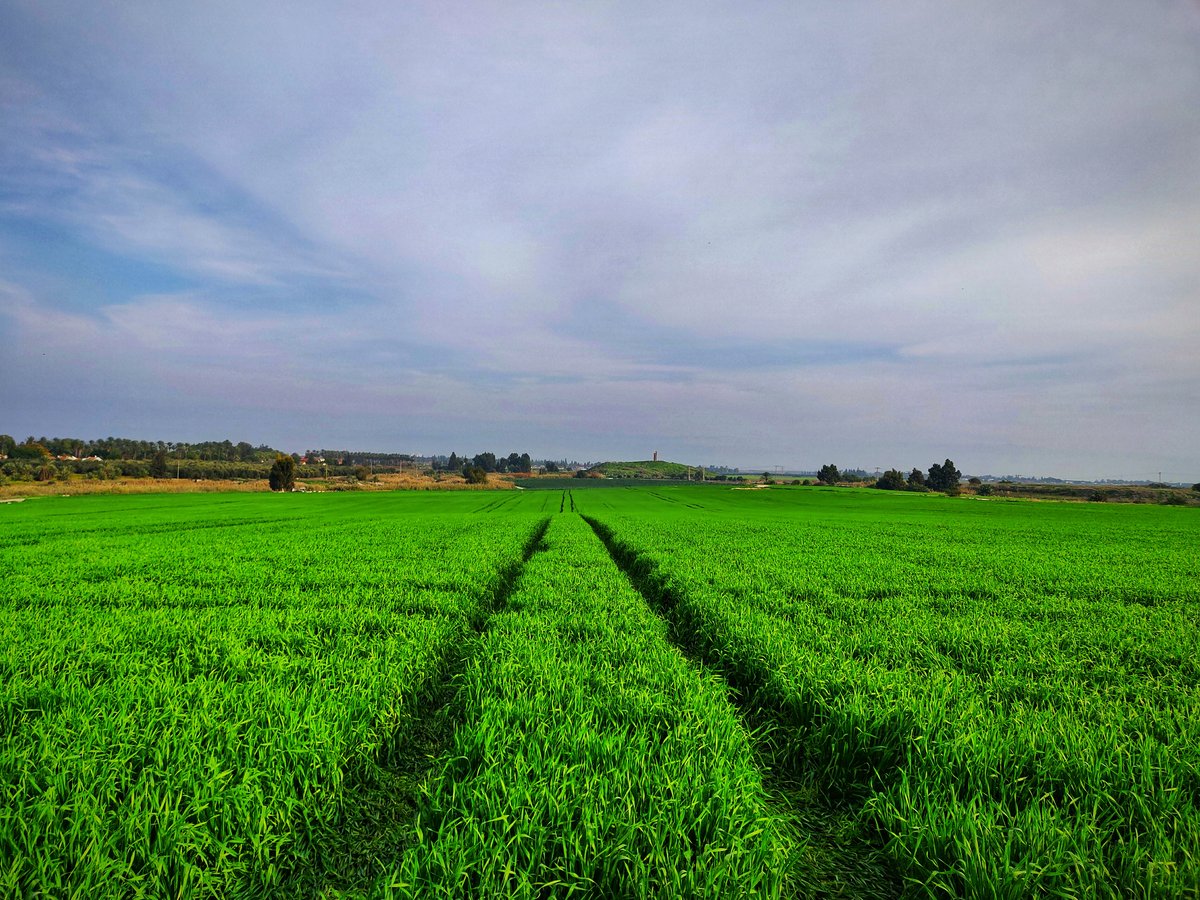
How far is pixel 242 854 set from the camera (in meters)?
3.14

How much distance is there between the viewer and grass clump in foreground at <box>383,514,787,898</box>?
9.27 ft

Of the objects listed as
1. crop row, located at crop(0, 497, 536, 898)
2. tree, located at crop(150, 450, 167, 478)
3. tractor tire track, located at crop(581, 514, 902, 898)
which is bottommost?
tree, located at crop(150, 450, 167, 478)

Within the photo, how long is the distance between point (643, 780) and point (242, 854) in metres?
2.71

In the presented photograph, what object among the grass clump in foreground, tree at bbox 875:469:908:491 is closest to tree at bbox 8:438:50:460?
the grass clump in foreground

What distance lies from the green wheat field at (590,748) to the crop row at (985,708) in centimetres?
3

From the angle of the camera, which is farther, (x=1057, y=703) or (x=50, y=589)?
(x=50, y=589)

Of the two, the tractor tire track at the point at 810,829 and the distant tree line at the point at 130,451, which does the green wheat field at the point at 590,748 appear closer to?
the tractor tire track at the point at 810,829

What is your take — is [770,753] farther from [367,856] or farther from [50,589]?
[50,589]

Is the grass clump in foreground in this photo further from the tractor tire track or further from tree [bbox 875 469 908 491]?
tree [bbox 875 469 908 491]

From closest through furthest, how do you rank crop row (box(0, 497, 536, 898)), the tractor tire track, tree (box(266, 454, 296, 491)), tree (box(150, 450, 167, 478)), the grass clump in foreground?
the grass clump in foreground < crop row (box(0, 497, 536, 898)) < the tractor tire track < tree (box(266, 454, 296, 491)) < tree (box(150, 450, 167, 478))

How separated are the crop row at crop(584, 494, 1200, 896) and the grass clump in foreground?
98 cm

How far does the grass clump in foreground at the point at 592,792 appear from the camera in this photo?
9.27ft

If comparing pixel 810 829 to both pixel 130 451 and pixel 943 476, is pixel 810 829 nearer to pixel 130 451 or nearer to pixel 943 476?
pixel 943 476

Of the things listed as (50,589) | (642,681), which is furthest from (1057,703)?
(50,589)
